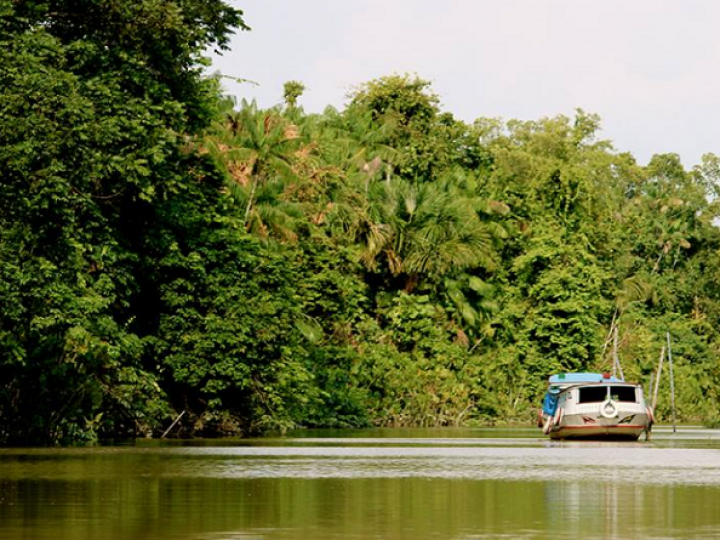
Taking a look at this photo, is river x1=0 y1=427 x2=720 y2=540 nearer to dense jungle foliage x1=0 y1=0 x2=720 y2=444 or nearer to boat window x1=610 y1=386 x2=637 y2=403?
dense jungle foliage x1=0 y1=0 x2=720 y2=444

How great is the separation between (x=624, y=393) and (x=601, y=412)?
106cm

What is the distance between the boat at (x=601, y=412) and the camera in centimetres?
3794

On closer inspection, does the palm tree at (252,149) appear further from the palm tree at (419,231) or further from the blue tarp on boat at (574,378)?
the blue tarp on boat at (574,378)

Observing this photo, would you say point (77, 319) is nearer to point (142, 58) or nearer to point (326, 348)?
point (142, 58)

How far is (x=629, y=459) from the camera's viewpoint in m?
27.0

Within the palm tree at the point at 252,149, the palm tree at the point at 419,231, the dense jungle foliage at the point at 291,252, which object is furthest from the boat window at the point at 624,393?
the palm tree at the point at 419,231

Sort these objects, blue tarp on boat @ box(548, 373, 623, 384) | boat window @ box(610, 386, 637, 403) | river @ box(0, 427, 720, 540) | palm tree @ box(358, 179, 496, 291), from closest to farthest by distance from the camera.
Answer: river @ box(0, 427, 720, 540), boat window @ box(610, 386, 637, 403), blue tarp on boat @ box(548, 373, 623, 384), palm tree @ box(358, 179, 496, 291)

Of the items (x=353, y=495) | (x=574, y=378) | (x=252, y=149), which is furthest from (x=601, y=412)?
(x=353, y=495)

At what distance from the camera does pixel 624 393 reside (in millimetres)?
38750

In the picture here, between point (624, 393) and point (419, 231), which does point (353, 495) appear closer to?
point (624, 393)

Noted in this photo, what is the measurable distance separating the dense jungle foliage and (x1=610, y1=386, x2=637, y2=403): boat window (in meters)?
8.54

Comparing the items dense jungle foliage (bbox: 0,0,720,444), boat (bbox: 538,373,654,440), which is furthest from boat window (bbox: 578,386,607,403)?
dense jungle foliage (bbox: 0,0,720,444)

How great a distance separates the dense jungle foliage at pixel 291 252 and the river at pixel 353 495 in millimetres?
4591

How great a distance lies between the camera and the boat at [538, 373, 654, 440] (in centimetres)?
3794
